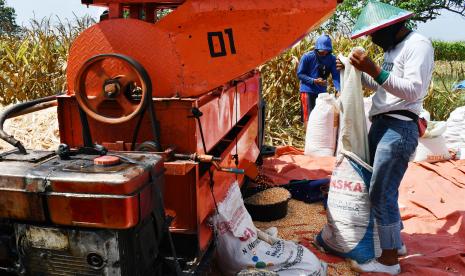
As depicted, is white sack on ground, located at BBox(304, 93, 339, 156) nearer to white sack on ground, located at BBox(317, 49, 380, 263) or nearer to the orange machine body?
white sack on ground, located at BBox(317, 49, 380, 263)

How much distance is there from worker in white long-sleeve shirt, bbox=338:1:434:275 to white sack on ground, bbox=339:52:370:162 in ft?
0.28

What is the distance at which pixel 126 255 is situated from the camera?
69.3 inches

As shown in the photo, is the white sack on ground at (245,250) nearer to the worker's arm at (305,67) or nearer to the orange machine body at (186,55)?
the orange machine body at (186,55)

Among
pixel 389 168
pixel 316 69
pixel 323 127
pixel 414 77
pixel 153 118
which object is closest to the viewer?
pixel 153 118

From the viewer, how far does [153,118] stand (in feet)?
6.86

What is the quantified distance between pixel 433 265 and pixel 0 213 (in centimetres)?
288

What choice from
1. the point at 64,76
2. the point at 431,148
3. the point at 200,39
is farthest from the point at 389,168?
the point at 64,76

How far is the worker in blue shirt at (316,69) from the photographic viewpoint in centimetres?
642

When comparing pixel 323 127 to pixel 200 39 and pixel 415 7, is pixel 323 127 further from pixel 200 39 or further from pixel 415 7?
pixel 415 7

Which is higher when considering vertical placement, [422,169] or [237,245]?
[237,245]

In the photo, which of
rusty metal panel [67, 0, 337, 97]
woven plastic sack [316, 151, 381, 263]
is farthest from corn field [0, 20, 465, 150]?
rusty metal panel [67, 0, 337, 97]

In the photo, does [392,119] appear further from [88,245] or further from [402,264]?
[88,245]

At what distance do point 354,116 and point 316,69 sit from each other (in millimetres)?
3627

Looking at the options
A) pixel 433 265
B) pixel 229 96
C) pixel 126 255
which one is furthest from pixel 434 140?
pixel 126 255
